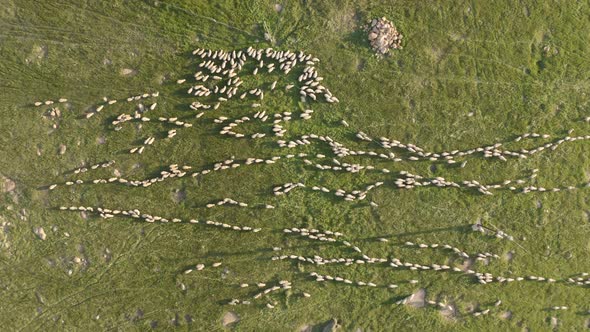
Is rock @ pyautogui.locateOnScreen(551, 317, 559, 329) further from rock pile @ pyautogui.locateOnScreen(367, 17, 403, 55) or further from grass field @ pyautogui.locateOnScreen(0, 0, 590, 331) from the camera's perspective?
rock pile @ pyautogui.locateOnScreen(367, 17, 403, 55)

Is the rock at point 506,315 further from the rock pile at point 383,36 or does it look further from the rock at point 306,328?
the rock pile at point 383,36

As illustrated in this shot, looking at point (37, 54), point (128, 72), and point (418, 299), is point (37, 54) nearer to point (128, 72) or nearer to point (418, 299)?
point (128, 72)

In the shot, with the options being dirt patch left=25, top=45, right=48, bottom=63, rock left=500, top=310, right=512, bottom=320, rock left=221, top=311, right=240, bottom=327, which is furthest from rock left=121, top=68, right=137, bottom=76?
rock left=500, top=310, right=512, bottom=320

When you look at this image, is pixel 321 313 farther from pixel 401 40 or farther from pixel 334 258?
pixel 401 40

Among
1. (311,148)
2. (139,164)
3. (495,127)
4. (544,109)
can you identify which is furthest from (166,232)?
(544,109)

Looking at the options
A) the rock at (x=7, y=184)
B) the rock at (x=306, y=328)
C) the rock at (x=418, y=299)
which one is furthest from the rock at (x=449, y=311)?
the rock at (x=7, y=184)

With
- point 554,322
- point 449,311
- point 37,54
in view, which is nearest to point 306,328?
point 449,311
